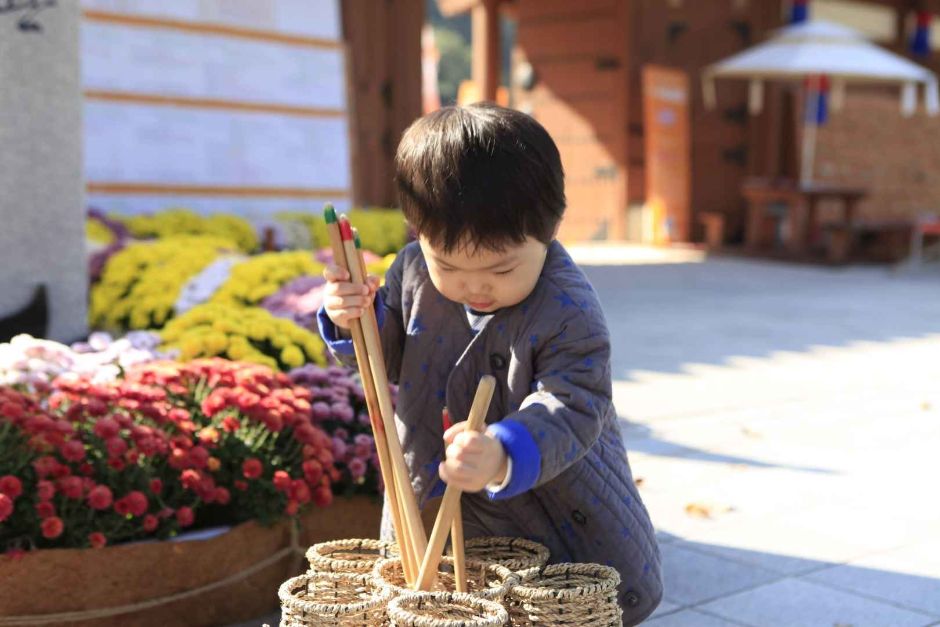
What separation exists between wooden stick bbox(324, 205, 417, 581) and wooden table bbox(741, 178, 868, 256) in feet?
43.7

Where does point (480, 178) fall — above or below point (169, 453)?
above

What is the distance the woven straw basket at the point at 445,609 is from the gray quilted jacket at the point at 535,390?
1.19 ft

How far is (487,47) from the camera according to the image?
17.7 m

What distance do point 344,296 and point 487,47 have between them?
16009 millimetres

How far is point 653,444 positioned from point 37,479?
9.77ft

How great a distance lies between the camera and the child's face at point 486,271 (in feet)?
7.07

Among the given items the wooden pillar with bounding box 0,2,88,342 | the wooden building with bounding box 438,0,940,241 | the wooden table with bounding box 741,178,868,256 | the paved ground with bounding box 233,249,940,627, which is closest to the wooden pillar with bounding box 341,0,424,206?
the paved ground with bounding box 233,249,940,627

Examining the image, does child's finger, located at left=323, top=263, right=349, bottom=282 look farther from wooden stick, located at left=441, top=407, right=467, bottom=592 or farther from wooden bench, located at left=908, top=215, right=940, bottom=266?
wooden bench, located at left=908, top=215, right=940, bottom=266

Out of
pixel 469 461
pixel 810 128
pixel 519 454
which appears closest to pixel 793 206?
pixel 810 128

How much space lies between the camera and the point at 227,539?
3.06m

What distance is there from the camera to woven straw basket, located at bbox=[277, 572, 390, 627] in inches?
77.4

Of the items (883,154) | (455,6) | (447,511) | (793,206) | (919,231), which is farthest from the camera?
(455,6)

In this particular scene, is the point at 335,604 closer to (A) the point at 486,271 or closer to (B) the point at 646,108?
(A) the point at 486,271

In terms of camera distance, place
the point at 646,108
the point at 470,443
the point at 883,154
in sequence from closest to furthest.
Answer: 1. the point at 470,443
2. the point at 646,108
3. the point at 883,154
